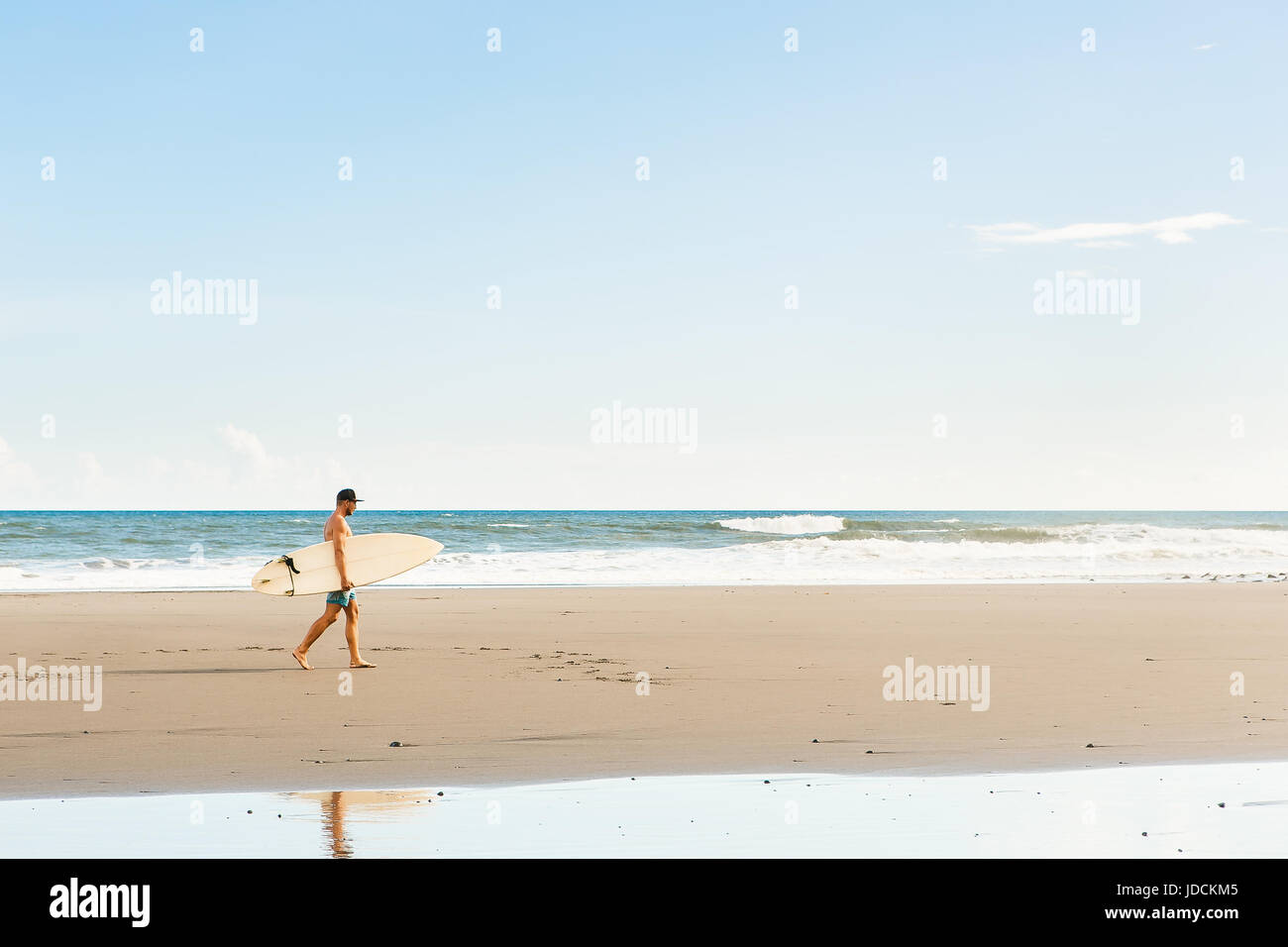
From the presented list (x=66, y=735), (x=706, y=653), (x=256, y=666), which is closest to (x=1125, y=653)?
(x=706, y=653)

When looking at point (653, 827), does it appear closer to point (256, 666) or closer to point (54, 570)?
point (256, 666)

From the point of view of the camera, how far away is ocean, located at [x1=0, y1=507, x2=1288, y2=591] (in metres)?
27.6

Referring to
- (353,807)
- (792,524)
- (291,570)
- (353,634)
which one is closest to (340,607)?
(353,634)

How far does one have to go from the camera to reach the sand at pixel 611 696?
7426 millimetres

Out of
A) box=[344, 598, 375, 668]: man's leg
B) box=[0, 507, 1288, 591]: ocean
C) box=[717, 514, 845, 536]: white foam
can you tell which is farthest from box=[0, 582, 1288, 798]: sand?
box=[717, 514, 845, 536]: white foam

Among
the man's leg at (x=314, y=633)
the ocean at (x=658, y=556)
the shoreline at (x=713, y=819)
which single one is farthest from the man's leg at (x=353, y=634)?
the ocean at (x=658, y=556)

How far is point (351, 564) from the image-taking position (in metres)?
14.9

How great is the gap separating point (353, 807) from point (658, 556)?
32.2 metres

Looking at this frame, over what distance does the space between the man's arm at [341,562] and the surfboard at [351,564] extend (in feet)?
6.08

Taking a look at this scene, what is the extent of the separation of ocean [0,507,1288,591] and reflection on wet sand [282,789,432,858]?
1855 cm

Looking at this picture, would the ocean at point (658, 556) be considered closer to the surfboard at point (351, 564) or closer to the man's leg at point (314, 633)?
the surfboard at point (351, 564)

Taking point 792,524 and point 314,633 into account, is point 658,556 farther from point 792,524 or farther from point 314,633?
point 792,524

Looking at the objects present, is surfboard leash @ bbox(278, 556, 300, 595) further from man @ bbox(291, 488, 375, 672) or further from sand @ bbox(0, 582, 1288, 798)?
man @ bbox(291, 488, 375, 672)
